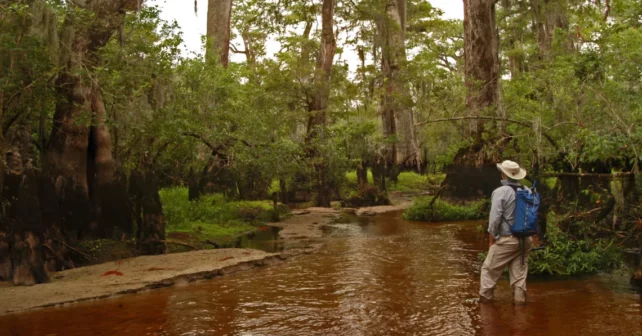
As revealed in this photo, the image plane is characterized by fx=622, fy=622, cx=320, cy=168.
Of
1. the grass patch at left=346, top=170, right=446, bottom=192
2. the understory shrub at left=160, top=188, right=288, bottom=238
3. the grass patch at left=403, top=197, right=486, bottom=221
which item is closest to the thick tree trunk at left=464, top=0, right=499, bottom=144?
the grass patch at left=403, top=197, right=486, bottom=221

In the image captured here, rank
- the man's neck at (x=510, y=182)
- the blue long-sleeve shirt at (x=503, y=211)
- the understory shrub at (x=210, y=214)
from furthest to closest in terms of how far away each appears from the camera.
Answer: the understory shrub at (x=210, y=214) < the man's neck at (x=510, y=182) < the blue long-sleeve shirt at (x=503, y=211)

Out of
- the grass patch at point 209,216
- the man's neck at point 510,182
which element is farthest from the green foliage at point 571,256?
the grass patch at point 209,216

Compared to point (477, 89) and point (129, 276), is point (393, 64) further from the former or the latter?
point (129, 276)

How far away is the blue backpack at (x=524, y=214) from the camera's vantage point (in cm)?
784

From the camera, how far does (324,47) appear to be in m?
25.6

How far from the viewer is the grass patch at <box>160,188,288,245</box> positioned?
51.2 ft

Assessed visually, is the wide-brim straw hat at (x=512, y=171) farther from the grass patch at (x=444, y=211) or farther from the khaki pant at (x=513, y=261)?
the grass patch at (x=444, y=211)

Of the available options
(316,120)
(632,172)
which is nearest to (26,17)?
(632,172)

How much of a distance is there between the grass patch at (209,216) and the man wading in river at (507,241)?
8097 millimetres

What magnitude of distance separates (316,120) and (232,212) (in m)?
7.06

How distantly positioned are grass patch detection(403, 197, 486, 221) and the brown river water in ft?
26.4

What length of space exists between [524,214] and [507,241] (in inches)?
16.9

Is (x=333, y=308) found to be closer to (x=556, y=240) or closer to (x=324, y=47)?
(x=556, y=240)

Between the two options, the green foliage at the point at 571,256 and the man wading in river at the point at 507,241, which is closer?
the man wading in river at the point at 507,241
